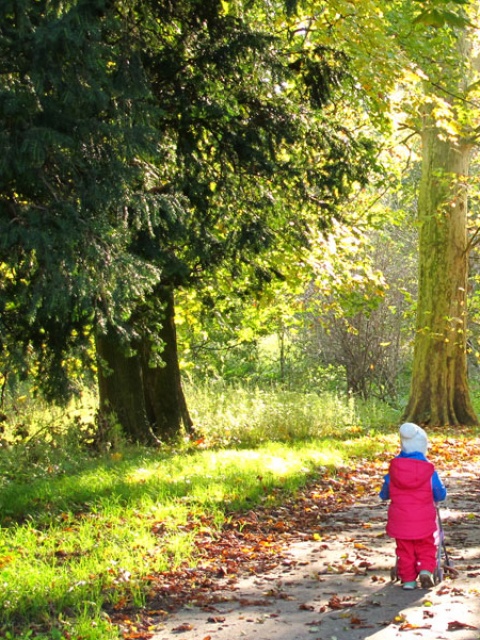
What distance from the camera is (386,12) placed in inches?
481

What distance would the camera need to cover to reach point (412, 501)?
616 cm

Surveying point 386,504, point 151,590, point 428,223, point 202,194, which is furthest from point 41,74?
point 428,223

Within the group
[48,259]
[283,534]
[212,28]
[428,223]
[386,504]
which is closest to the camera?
[48,259]

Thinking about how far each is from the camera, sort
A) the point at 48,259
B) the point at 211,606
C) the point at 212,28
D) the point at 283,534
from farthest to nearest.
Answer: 1. the point at 212,28
2. the point at 283,534
3. the point at 48,259
4. the point at 211,606

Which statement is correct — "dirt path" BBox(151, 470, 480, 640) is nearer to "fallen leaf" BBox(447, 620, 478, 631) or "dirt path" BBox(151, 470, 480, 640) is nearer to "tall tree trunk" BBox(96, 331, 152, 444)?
"fallen leaf" BBox(447, 620, 478, 631)

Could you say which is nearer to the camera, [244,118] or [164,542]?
[164,542]

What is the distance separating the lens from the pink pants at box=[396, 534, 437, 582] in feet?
→ 19.7

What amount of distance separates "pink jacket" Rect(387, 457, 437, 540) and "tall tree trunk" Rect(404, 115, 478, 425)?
10958mm

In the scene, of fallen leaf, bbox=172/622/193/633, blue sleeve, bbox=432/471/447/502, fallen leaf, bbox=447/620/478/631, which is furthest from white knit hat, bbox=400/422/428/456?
fallen leaf, bbox=172/622/193/633

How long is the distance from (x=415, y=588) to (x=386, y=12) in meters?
9.00

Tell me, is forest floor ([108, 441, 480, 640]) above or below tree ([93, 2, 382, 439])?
below

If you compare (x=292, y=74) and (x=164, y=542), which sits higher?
(x=292, y=74)

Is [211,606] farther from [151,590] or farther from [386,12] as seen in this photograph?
[386,12]

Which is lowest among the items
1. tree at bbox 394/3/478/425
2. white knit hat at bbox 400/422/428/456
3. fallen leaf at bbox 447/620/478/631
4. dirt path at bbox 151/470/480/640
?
dirt path at bbox 151/470/480/640
